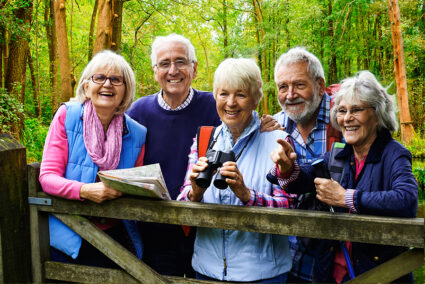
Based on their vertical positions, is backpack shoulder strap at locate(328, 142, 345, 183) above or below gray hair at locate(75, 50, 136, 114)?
below

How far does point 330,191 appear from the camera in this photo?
1875mm

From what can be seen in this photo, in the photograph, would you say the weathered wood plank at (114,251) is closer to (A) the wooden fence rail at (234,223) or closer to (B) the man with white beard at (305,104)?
(A) the wooden fence rail at (234,223)

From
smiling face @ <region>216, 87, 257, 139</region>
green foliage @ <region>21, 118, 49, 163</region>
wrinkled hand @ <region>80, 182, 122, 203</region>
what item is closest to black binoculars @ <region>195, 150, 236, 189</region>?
smiling face @ <region>216, 87, 257, 139</region>

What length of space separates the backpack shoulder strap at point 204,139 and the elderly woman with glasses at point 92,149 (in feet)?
1.80

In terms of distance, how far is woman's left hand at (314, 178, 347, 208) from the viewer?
1.84m

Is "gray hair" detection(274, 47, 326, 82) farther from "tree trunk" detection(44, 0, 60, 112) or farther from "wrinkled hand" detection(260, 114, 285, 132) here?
"tree trunk" detection(44, 0, 60, 112)

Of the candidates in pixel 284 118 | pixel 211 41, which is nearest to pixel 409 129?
pixel 284 118

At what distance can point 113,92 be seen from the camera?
7.86 ft

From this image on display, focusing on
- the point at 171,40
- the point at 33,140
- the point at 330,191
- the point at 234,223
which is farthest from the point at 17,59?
the point at 330,191

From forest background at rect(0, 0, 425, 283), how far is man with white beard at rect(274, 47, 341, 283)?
0.48 m

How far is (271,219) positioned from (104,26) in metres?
5.23

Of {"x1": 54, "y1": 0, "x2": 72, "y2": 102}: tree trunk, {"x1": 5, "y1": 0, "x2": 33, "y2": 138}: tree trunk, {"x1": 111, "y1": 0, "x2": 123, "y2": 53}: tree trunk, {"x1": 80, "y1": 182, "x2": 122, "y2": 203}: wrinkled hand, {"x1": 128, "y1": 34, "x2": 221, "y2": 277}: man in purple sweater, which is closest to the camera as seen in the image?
{"x1": 80, "y1": 182, "x2": 122, "y2": 203}: wrinkled hand

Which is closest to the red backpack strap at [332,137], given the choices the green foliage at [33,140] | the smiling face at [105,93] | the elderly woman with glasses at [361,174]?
the elderly woman with glasses at [361,174]

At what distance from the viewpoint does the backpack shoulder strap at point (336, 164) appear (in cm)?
204
